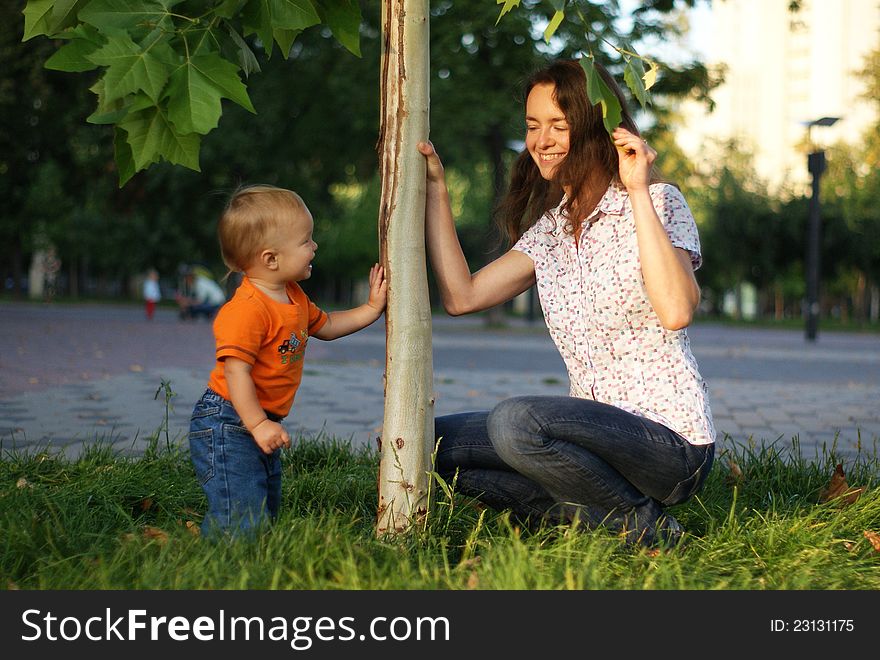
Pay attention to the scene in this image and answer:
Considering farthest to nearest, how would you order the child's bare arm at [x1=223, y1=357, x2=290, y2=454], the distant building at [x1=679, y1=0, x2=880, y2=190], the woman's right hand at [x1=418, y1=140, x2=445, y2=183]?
the distant building at [x1=679, y1=0, x2=880, y2=190] < the woman's right hand at [x1=418, y1=140, x2=445, y2=183] < the child's bare arm at [x1=223, y1=357, x2=290, y2=454]

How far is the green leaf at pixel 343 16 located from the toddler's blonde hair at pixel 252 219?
496 mm

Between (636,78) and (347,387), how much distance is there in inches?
262

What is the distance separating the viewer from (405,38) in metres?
3.01

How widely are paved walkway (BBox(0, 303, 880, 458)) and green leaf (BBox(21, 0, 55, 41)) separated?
1517 mm

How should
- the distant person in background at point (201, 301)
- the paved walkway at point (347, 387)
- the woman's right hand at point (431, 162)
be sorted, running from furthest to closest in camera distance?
1. the distant person in background at point (201, 301)
2. the paved walkway at point (347, 387)
3. the woman's right hand at point (431, 162)

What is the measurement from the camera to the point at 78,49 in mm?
2525

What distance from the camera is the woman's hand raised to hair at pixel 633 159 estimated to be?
2.85m

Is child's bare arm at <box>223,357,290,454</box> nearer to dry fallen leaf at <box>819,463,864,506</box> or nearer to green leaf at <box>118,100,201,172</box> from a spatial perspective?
green leaf at <box>118,100,201,172</box>

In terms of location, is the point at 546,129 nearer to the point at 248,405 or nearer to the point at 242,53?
the point at 242,53

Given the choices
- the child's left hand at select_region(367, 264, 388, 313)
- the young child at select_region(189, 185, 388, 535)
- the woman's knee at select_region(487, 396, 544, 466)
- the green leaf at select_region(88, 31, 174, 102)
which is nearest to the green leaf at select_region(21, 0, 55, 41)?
the green leaf at select_region(88, 31, 174, 102)

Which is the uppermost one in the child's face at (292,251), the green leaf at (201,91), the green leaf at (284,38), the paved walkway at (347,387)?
the green leaf at (284,38)

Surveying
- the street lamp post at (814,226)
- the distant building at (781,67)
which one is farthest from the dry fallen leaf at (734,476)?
the distant building at (781,67)

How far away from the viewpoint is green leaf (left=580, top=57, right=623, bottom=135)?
2.60 m

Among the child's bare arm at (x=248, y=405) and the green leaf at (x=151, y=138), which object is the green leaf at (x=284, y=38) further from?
the child's bare arm at (x=248, y=405)
